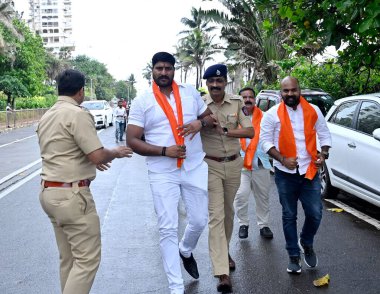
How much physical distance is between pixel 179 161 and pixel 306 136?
1332 millimetres

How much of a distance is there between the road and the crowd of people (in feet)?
0.89

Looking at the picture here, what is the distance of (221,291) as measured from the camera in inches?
183

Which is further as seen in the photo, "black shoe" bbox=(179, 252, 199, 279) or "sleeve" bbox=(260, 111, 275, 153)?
"sleeve" bbox=(260, 111, 275, 153)

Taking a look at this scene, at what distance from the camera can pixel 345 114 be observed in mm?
8055

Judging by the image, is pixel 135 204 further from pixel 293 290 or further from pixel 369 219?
pixel 293 290

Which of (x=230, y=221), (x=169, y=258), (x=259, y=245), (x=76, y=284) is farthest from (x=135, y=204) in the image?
(x=76, y=284)

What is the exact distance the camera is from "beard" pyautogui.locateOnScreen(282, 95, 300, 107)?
16.7 feet

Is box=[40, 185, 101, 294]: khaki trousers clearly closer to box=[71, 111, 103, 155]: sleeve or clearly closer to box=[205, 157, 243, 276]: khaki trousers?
box=[71, 111, 103, 155]: sleeve

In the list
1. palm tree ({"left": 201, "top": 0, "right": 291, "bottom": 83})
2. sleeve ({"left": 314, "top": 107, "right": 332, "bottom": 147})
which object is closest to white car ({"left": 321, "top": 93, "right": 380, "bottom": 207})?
sleeve ({"left": 314, "top": 107, "right": 332, "bottom": 147})

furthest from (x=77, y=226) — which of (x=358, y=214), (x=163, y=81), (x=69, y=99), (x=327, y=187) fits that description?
(x=327, y=187)

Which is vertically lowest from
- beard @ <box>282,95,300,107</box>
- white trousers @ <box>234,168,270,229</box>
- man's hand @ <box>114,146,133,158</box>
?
white trousers @ <box>234,168,270,229</box>

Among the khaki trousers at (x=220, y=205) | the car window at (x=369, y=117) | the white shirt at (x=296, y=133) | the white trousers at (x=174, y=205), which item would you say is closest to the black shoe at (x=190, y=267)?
the khaki trousers at (x=220, y=205)

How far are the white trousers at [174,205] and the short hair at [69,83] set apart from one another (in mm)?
1054

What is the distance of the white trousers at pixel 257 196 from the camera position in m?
6.64
